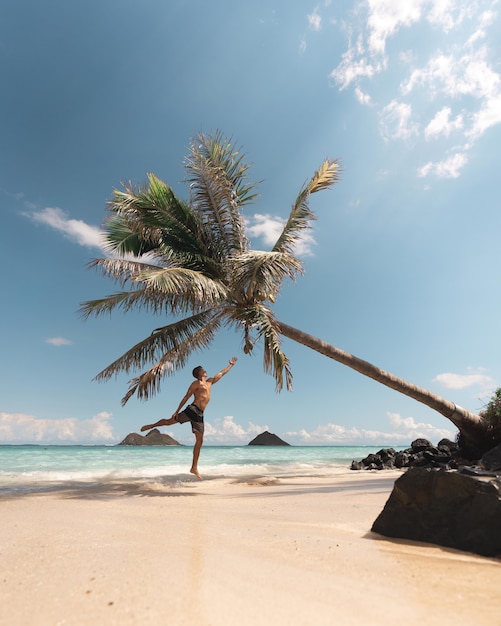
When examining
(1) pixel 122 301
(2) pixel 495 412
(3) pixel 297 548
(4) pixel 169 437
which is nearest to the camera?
(3) pixel 297 548

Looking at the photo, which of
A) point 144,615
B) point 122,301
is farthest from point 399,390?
point 144,615

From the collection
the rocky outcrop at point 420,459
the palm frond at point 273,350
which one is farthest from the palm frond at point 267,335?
the rocky outcrop at point 420,459

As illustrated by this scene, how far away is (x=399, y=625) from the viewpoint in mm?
1495

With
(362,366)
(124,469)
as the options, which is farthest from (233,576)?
(124,469)

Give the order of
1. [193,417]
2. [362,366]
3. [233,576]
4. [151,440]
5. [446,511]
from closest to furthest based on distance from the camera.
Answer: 1. [233,576]
2. [446,511]
3. [193,417]
4. [362,366]
5. [151,440]

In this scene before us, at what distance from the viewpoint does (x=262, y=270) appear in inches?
413

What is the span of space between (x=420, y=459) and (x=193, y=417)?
9.62 meters

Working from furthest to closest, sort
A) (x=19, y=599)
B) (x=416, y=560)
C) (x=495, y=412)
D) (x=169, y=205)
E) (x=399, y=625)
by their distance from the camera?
(x=495, y=412) → (x=169, y=205) → (x=416, y=560) → (x=19, y=599) → (x=399, y=625)

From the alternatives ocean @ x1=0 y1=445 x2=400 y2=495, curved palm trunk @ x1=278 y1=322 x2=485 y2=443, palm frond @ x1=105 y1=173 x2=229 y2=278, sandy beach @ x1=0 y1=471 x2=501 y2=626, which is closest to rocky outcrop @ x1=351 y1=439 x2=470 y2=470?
ocean @ x1=0 y1=445 x2=400 y2=495

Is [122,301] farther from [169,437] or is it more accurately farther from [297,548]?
[169,437]

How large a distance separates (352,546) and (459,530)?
2.31 ft

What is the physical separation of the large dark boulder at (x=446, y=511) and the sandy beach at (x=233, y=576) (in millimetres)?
114

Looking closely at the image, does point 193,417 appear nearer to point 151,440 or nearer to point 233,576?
point 233,576

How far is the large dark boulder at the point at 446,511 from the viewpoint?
103 inches
